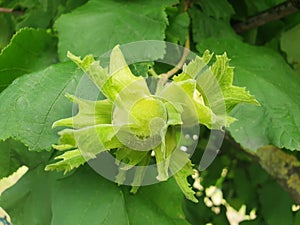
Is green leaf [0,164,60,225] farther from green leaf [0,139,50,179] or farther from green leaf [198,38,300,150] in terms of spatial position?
green leaf [198,38,300,150]

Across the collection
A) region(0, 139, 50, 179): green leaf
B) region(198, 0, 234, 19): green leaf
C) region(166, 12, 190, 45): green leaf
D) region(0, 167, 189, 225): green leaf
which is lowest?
region(0, 139, 50, 179): green leaf

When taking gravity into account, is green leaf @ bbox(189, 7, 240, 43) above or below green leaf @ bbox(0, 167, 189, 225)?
above

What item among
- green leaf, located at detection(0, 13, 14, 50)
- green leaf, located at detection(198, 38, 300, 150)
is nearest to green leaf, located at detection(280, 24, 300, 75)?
green leaf, located at detection(198, 38, 300, 150)

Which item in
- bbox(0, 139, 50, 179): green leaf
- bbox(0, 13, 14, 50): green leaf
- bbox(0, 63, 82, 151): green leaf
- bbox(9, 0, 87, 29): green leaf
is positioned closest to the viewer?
bbox(0, 63, 82, 151): green leaf

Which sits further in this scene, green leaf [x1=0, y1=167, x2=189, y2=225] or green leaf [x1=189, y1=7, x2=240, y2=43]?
green leaf [x1=189, y1=7, x2=240, y2=43]

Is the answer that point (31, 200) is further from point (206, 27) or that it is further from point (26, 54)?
point (206, 27)

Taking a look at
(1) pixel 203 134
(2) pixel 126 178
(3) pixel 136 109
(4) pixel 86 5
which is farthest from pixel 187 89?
(1) pixel 203 134

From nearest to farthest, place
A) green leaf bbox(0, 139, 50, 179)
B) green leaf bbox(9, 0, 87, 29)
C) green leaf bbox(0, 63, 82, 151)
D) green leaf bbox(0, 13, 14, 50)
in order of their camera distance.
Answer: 1. green leaf bbox(0, 63, 82, 151)
2. green leaf bbox(0, 139, 50, 179)
3. green leaf bbox(9, 0, 87, 29)
4. green leaf bbox(0, 13, 14, 50)

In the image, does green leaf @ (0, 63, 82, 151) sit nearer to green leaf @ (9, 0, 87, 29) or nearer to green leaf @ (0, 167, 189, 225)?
green leaf @ (0, 167, 189, 225)

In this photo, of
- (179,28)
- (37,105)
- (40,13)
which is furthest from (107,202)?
(40,13)
